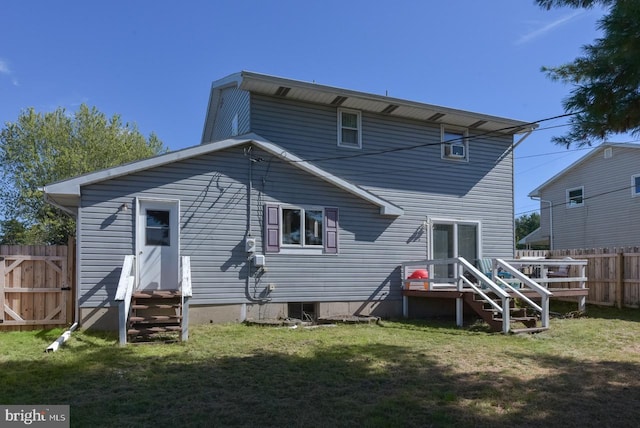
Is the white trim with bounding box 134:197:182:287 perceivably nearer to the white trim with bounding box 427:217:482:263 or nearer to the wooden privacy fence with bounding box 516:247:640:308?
the white trim with bounding box 427:217:482:263

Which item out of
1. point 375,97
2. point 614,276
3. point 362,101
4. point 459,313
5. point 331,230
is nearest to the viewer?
point 459,313

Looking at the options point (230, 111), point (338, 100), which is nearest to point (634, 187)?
point (338, 100)

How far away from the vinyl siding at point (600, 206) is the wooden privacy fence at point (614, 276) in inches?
260

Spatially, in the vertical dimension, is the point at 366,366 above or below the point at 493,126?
below

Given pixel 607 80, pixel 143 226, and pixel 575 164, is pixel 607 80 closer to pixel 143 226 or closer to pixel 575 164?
pixel 143 226

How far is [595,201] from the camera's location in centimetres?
2142

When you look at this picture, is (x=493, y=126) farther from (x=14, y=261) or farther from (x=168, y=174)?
(x=14, y=261)

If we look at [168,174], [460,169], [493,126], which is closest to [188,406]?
[168,174]

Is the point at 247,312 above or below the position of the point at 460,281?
below

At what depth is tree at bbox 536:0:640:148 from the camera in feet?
12.6

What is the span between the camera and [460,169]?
13.5 meters

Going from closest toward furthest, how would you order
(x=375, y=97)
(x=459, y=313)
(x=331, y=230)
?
(x=459, y=313) → (x=331, y=230) → (x=375, y=97)

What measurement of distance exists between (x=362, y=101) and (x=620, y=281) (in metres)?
9.09

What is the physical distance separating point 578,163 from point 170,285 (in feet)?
65.4
